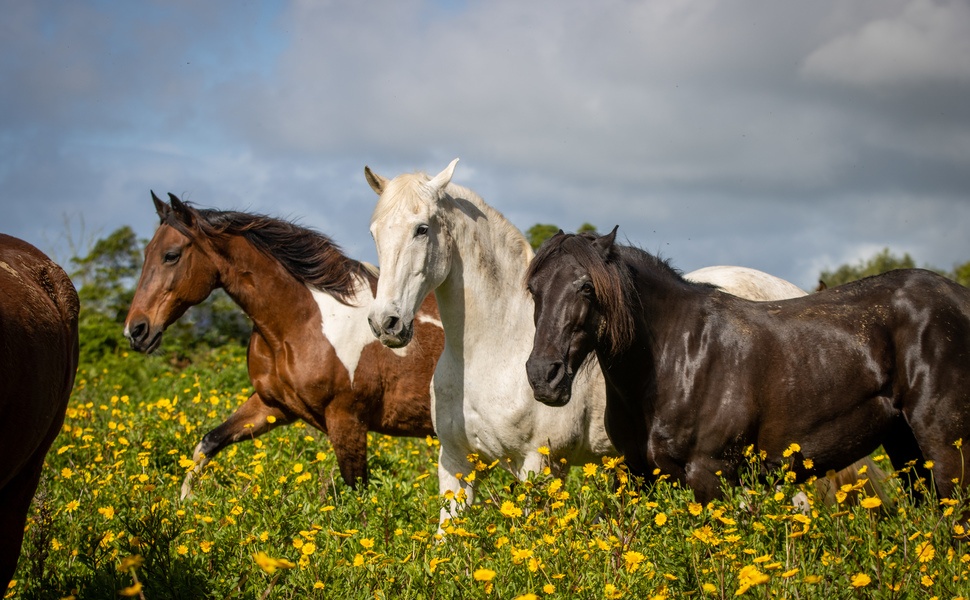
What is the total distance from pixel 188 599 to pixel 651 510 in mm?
1881

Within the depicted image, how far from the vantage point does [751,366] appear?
14.3 feet

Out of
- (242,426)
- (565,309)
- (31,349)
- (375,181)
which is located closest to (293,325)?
(242,426)

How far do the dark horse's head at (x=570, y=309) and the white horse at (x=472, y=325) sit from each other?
63cm

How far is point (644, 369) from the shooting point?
14.4ft

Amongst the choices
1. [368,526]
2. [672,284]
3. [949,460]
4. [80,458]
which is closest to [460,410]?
[368,526]

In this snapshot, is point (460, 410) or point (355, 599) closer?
point (355, 599)

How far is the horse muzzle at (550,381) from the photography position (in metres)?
3.95

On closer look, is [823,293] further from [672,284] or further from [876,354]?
[672,284]

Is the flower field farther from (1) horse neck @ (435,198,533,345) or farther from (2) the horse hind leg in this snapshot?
(1) horse neck @ (435,198,533,345)

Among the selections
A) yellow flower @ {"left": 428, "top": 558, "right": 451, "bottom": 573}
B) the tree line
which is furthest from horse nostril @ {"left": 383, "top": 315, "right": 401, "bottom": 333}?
the tree line

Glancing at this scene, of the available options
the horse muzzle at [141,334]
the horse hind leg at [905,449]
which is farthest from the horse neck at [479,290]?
the horse muzzle at [141,334]

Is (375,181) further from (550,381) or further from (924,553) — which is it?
(924,553)

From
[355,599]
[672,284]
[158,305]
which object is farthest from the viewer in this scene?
[158,305]

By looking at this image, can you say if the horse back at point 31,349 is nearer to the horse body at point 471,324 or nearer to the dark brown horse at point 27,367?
the dark brown horse at point 27,367
